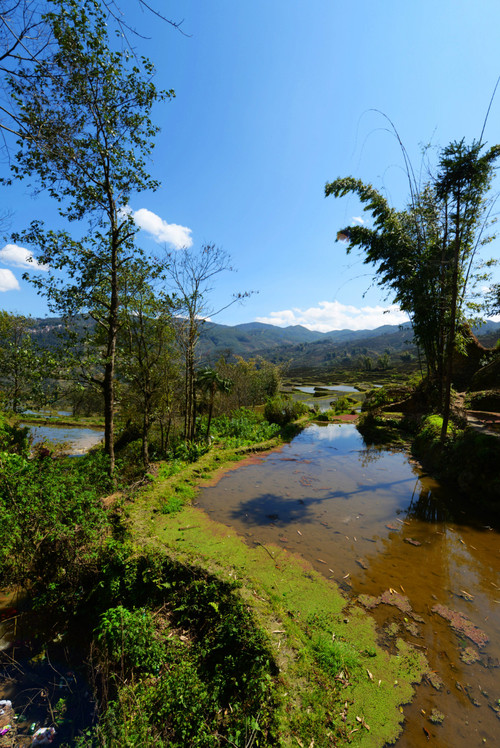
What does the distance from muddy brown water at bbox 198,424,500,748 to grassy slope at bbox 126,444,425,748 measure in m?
0.22

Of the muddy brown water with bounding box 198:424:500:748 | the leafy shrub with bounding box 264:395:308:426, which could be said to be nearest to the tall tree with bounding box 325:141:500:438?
the muddy brown water with bounding box 198:424:500:748

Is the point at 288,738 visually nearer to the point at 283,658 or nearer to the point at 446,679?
the point at 283,658

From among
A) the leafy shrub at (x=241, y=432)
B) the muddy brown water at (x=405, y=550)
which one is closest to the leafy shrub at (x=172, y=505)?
the muddy brown water at (x=405, y=550)

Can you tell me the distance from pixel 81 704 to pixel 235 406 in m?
28.9

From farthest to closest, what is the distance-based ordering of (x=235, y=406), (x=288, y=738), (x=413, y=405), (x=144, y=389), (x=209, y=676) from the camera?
1. (x=235, y=406)
2. (x=413, y=405)
3. (x=144, y=389)
4. (x=209, y=676)
5. (x=288, y=738)

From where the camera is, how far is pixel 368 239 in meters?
15.6

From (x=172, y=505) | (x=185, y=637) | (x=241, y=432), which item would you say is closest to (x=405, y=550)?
(x=185, y=637)

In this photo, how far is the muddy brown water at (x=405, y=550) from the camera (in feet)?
10.5

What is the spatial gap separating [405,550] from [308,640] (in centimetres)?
336

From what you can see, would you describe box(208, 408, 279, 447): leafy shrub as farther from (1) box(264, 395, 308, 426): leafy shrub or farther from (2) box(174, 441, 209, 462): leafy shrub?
(2) box(174, 441, 209, 462): leafy shrub

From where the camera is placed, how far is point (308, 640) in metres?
3.92

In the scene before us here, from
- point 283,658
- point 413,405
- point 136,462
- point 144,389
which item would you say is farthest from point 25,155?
point 413,405

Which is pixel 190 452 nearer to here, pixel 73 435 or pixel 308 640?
pixel 308 640

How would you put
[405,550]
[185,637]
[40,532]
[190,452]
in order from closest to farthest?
[185,637] → [40,532] → [405,550] → [190,452]
